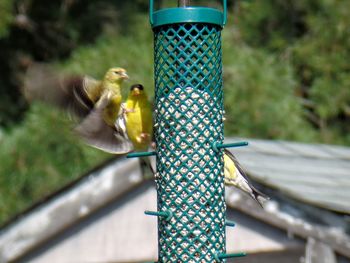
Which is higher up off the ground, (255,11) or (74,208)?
(255,11)

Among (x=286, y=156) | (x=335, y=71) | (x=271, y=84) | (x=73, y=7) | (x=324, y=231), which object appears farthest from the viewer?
(x=73, y=7)

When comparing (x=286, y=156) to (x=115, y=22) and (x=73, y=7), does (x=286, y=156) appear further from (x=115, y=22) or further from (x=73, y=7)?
(x=73, y=7)

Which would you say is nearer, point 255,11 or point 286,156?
point 286,156

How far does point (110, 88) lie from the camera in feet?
15.2

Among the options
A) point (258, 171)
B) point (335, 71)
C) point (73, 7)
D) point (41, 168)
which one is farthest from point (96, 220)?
point (73, 7)

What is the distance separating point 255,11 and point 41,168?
3229 millimetres

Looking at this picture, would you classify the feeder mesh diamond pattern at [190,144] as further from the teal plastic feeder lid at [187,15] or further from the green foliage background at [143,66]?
the green foliage background at [143,66]

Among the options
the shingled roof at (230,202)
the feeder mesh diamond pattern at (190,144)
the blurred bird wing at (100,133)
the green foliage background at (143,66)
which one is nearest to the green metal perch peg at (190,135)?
the feeder mesh diamond pattern at (190,144)

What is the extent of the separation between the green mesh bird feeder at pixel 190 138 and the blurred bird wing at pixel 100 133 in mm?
600

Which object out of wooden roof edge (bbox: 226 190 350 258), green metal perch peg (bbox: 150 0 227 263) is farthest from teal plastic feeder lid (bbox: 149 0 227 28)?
wooden roof edge (bbox: 226 190 350 258)

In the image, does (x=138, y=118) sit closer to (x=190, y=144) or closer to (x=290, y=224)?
(x=190, y=144)

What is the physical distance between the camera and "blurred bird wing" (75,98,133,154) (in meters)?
4.52

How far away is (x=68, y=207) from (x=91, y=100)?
1.25 metres

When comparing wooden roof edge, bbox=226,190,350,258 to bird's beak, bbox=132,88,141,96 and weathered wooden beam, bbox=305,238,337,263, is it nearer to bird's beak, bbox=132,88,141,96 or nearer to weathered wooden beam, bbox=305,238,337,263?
weathered wooden beam, bbox=305,238,337,263
